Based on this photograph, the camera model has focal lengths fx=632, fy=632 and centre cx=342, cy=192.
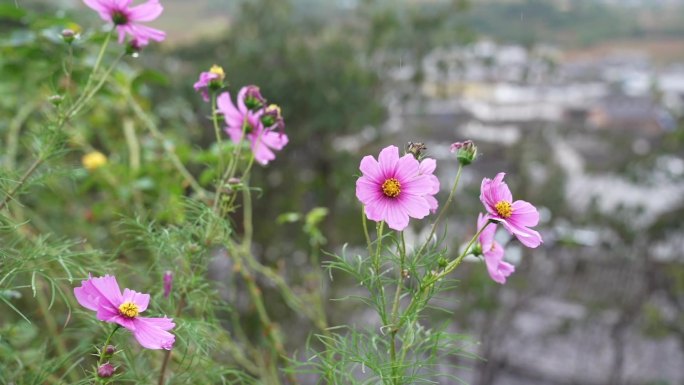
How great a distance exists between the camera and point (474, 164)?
242cm

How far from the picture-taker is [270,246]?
3.18 m

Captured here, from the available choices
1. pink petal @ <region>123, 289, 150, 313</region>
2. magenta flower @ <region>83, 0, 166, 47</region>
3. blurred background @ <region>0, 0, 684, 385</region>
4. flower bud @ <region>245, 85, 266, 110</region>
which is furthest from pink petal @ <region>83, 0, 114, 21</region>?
blurred background @ <region>0, 0, 684, 385</region>

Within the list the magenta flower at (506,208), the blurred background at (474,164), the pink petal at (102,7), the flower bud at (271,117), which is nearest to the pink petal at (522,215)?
the magenta flower at (506,208)

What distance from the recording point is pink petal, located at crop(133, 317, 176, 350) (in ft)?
1.01

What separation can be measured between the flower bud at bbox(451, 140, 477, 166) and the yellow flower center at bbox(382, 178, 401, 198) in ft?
0.15

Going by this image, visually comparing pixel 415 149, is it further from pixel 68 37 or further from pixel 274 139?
pixel 68 37

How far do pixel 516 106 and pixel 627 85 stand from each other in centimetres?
538

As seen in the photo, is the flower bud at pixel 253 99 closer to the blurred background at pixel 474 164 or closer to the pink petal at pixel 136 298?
the pink petal at pixel 136 298

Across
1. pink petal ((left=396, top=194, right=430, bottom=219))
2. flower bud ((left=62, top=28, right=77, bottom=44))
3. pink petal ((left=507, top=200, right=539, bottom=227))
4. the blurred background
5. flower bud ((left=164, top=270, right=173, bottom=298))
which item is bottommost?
the blurred background

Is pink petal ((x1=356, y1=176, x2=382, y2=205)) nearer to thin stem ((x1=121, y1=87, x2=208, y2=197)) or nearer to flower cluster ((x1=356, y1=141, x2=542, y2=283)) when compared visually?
flower cluster ((x1=356, y1=141, x2=542, y2=283))

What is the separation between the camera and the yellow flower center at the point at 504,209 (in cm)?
33

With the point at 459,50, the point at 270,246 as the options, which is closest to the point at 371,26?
the point at 459,50

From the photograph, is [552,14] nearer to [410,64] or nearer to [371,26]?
[410,64]

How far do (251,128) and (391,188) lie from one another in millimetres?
167
